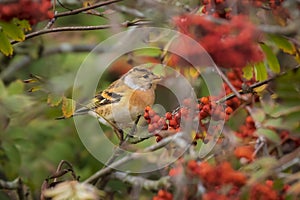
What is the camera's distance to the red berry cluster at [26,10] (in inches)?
140

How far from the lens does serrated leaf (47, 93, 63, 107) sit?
11.4ft

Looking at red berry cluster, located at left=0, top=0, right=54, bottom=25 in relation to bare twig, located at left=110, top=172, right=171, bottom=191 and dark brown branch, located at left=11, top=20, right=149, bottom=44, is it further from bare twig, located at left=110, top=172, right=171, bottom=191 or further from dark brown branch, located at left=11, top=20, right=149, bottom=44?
bare twig, located at left=110, top=172, right=171, bottom=191

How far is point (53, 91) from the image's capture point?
11.6ft

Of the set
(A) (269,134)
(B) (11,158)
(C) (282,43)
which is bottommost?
(B) (11,158)

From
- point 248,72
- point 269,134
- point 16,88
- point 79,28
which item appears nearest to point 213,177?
point 269,134

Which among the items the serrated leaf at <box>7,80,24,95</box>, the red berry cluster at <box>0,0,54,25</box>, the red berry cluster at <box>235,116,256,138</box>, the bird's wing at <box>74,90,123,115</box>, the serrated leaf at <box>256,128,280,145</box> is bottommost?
the serrated leaf at <box>7,80,24,95</box>

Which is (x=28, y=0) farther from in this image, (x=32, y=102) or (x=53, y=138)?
(x=53, y=138)

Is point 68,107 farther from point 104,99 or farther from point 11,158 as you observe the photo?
point 11,158

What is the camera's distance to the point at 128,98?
426cm

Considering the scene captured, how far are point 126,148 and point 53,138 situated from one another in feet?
7.03

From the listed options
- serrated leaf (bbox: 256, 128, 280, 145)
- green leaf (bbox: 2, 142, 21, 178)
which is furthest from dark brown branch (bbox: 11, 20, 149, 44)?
serrated leaf (bbox: 256, 128, 280, 145)

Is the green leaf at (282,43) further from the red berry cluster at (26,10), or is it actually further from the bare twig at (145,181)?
the red berry cluster at (26,10)

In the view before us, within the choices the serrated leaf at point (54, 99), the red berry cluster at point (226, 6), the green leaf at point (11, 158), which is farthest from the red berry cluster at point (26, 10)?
the green leaf at point (11, 158)

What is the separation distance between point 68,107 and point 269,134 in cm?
82
